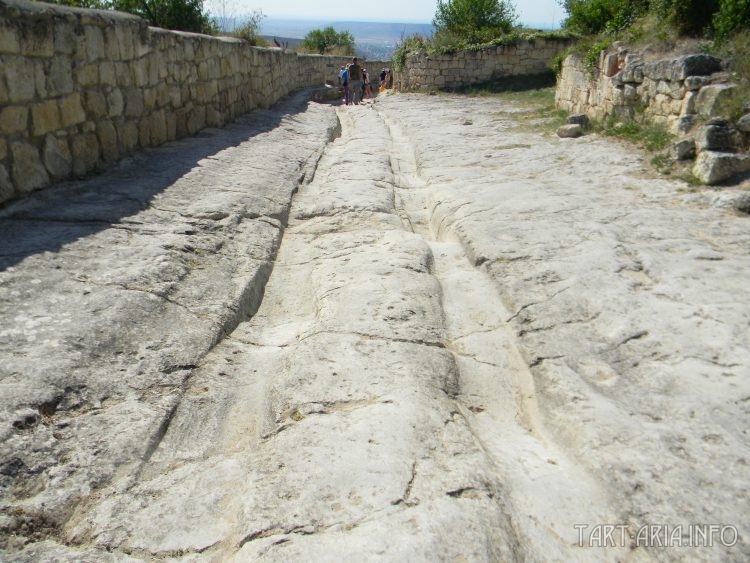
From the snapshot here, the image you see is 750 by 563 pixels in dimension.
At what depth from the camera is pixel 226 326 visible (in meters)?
3.35

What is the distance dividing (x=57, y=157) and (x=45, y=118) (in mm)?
309

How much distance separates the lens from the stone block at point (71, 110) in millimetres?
4785

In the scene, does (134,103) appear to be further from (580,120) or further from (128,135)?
(580,120)

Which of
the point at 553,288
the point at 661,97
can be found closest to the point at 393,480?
the point at 553,288

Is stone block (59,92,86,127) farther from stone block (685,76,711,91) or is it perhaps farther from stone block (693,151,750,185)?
stone block (685,76,711,91)

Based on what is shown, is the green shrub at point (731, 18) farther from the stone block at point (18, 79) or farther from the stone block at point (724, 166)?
the stone block at point (18, 79)

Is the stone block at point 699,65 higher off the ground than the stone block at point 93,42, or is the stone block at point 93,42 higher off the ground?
the stone block at point 699,65

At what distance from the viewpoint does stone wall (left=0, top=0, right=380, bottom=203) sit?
4.23 m

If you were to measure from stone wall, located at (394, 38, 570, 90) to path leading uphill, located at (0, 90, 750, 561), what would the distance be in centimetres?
1503

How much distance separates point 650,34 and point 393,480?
8.84 m

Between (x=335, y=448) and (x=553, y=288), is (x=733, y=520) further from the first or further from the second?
(x=553, y=288)

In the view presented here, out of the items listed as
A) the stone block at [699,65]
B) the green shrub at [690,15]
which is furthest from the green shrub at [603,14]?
A: the stone block at [699,65]

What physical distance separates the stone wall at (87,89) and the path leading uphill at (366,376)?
355mm

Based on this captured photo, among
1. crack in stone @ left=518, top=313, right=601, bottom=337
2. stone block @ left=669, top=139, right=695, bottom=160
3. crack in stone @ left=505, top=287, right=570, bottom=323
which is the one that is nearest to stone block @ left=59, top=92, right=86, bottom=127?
crack in stone @ left=505, top=287, right=570, bottom=323
